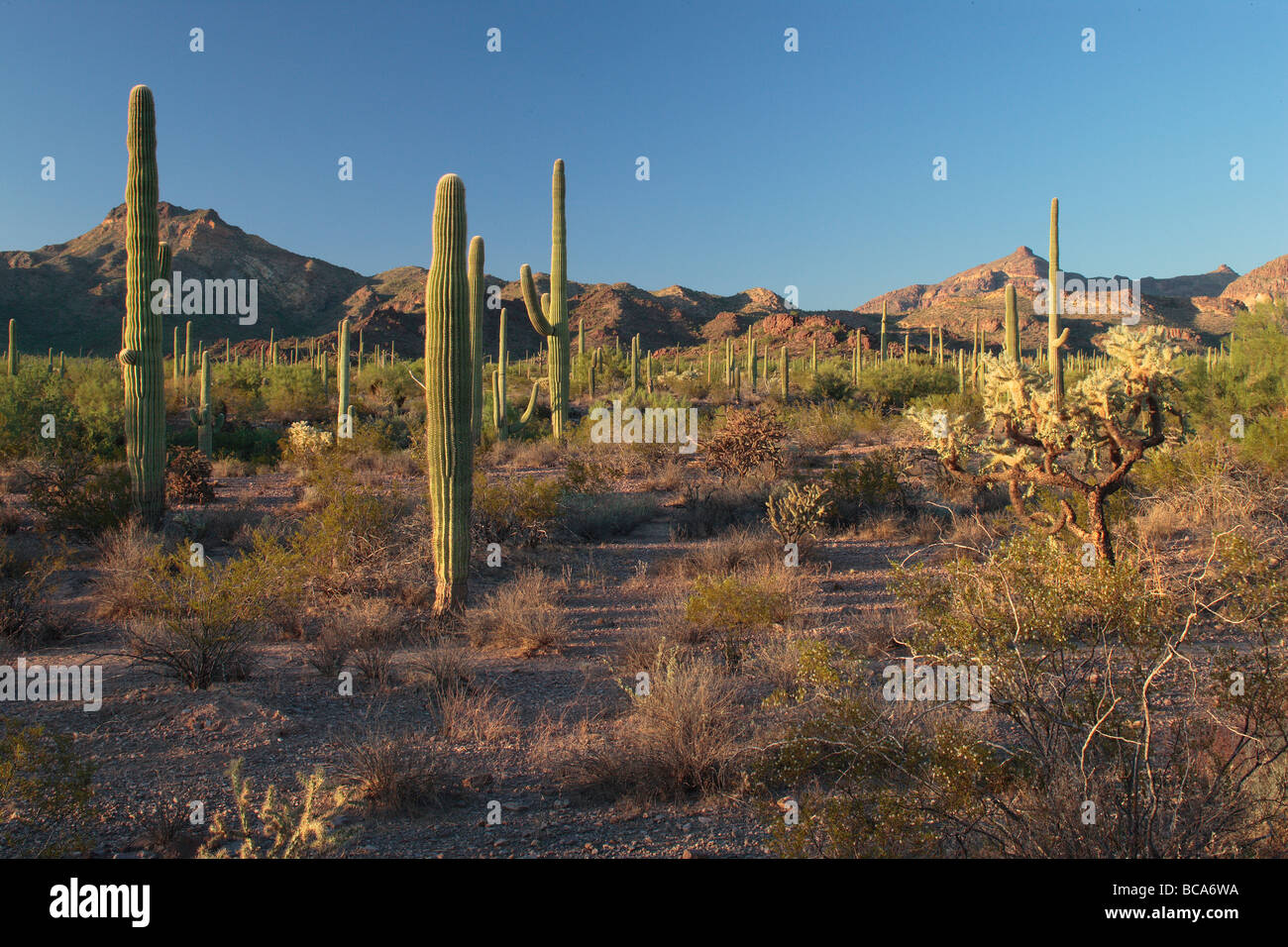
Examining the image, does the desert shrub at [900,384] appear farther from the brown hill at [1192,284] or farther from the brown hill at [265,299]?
the brown hill at [1192,284]

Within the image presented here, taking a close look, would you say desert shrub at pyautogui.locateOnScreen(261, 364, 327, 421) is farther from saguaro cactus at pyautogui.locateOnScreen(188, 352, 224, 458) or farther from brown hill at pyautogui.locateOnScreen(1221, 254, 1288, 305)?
brown hill at pyautogui.locateOnScreen(1221, 254, 1288, 305)

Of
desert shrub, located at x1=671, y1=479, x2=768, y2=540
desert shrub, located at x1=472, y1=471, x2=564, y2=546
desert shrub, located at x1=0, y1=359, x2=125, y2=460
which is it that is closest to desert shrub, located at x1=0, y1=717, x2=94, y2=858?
desert shrub, located at x1=472, y1=471, x2=564, y2=546

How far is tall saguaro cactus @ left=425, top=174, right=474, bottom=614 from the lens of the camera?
7977mm

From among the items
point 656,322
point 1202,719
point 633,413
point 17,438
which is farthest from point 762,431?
point 656,322

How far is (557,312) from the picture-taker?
17781mm

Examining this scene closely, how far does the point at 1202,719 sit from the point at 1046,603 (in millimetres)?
1427

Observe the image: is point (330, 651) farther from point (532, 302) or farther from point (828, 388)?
point (828, 388)

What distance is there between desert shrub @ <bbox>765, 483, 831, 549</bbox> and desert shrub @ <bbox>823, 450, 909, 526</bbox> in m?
0.54

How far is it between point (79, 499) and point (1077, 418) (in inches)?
484

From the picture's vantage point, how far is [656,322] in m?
72.8

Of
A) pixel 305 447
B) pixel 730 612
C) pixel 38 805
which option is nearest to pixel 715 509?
pixel 730 612

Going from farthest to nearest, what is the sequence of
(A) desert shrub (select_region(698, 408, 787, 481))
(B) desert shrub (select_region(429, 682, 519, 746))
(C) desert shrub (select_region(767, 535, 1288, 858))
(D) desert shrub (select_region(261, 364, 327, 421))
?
1. (D) desert shrub (select_region(261, 364, 327, 421))
2. (A) desert shrub (select_region(698, 408, 787, 481))
3. (B) desert shrub (select_region(429, 682, 519, 746))
4. (C) desert shrub (select_region(767, 535, 1288, 858))

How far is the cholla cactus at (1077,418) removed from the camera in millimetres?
6969

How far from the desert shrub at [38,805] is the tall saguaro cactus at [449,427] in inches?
163
